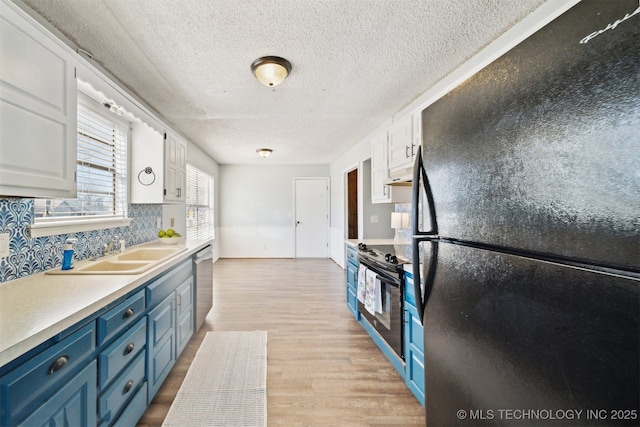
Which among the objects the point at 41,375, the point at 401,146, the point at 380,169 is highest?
the point at 401,146

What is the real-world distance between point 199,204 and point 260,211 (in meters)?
1.74

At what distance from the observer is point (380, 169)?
2.82 m

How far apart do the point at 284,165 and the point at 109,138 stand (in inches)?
181

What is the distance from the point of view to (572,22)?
0.56 meters

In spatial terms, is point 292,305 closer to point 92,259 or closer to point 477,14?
point 92,259

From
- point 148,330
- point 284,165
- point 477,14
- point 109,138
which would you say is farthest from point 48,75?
point 284,165

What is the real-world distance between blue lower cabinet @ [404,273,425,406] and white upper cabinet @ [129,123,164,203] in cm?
244

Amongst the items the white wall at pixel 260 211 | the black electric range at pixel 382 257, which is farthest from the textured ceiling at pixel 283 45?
the white wall at pixel 260 211

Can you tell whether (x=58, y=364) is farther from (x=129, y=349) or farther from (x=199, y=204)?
(x=199, y=204)

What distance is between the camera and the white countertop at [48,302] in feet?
2.71

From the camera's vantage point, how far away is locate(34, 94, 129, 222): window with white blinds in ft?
6.32

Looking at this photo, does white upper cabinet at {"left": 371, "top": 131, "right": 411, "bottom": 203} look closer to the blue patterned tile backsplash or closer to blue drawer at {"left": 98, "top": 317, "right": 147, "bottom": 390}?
blue drawer at {"left": 98, "top": 317, "right": 147, "bottom": 390}

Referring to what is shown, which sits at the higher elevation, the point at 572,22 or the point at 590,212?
the point at 572,22

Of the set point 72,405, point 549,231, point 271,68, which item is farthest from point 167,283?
point 549,231
